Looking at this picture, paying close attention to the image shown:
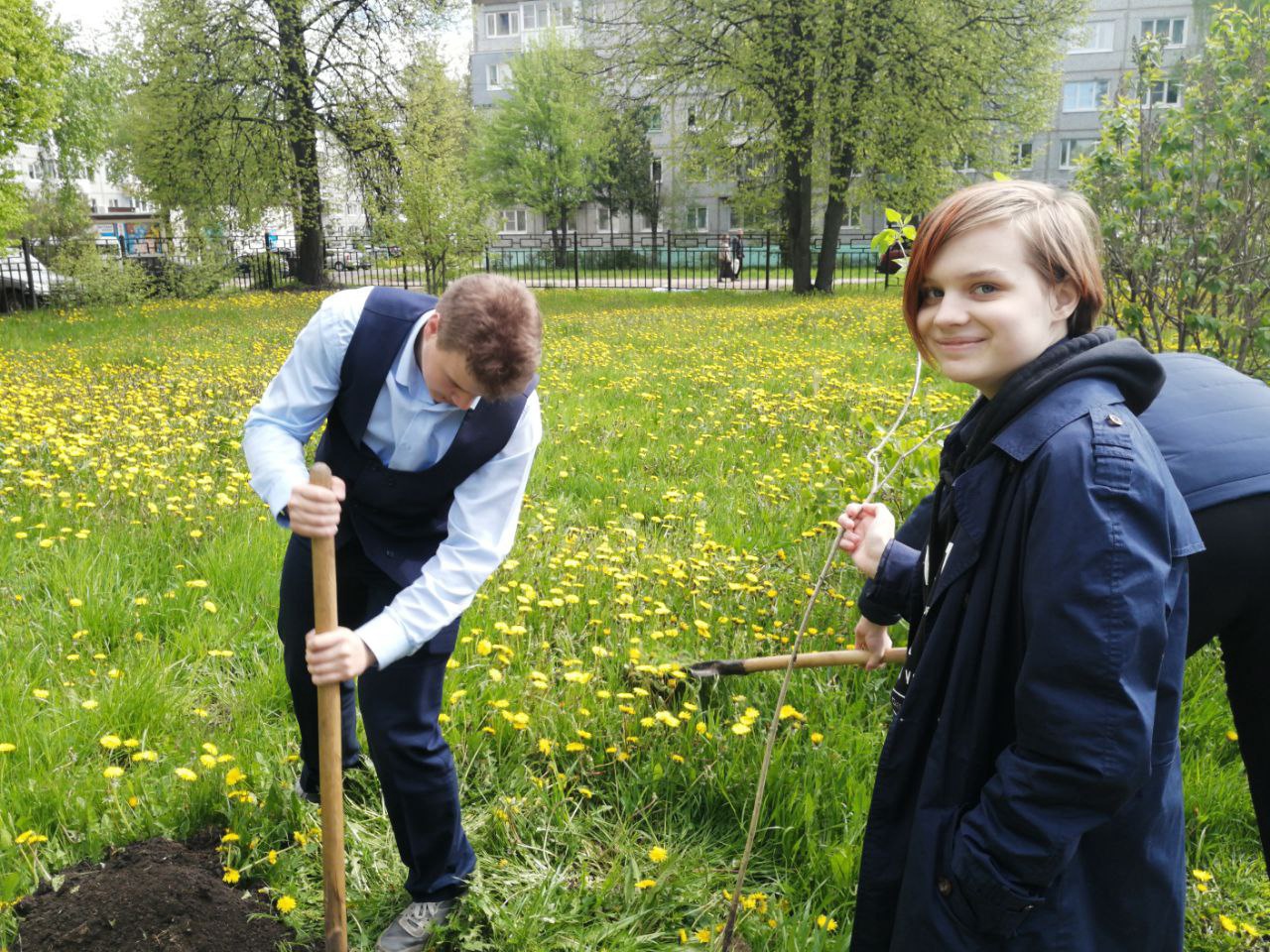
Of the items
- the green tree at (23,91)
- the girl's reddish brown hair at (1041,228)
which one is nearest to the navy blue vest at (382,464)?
the girl's reddish brown hair at (1041,228)

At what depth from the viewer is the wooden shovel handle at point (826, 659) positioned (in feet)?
7.91

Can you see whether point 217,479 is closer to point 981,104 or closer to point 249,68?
point 249,68

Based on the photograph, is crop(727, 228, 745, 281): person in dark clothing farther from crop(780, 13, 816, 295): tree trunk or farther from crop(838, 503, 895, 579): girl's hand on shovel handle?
crop(838, 503, 895, 579): girl's hand on shovel handle

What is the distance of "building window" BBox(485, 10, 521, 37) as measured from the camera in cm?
5653

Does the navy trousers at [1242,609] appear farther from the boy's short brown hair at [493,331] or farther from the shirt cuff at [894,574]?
the boy's short brown hair at [493,331]

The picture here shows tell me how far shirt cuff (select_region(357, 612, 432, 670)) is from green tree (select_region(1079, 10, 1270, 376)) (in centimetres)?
349

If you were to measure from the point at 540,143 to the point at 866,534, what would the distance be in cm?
4619

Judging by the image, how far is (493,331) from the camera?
1.93 m

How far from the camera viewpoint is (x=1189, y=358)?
6.96 ft

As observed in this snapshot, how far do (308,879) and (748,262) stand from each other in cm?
3475

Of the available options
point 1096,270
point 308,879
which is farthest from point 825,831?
point 1096,270

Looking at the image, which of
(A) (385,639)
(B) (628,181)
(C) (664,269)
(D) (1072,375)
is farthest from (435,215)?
(B) (628,181)

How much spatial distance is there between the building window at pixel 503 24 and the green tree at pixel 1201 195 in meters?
58.1

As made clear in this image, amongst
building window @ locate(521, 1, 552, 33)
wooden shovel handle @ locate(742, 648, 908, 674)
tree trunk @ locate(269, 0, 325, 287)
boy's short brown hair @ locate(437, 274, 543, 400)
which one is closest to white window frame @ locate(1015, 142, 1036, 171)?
wooden shovel handle @ locate(742, 648, 908, 674)
